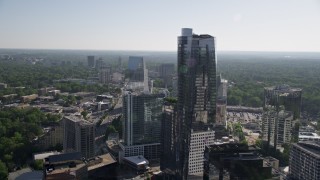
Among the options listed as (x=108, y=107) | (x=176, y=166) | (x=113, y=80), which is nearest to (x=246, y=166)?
(x=176, y=166)

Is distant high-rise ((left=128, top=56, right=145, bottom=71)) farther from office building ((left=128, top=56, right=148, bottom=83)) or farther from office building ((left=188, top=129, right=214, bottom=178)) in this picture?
office building ((left=188, top=129, right=214, bottom=178))

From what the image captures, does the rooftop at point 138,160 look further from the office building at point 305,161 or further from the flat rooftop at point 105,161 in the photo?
the office building at point 305,161

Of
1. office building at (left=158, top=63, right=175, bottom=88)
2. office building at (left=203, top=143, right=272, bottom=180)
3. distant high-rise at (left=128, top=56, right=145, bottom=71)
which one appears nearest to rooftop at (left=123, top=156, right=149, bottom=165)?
office building at (left=203, top=143, right=272, bottom=180)

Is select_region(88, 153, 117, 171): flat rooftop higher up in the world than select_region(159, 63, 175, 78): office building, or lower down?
lower down

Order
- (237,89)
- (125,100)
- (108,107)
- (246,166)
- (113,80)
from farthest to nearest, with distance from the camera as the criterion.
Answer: (113,80)
(237,89)
(108,107)
(125,100)
(246,166)

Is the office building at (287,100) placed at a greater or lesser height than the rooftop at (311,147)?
greater

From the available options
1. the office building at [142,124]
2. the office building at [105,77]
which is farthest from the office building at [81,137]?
the office building at [105,77]

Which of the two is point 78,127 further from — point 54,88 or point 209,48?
point 54,88
